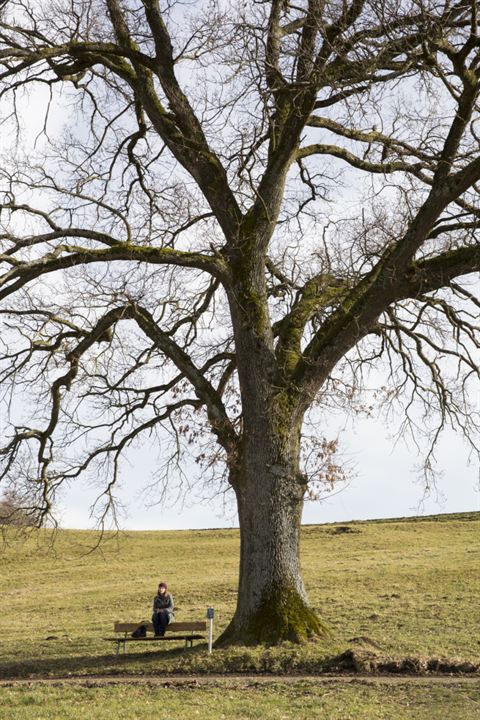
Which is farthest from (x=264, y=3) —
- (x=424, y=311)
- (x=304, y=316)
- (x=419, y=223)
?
(x=424, y=311)

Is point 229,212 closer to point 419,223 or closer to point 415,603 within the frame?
point 419,223

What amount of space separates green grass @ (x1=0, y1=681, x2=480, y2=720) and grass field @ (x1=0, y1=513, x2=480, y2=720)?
0.03 m

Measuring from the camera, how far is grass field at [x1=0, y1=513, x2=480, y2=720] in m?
12.6

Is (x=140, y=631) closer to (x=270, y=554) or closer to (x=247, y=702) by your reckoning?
(x=270, y=554)

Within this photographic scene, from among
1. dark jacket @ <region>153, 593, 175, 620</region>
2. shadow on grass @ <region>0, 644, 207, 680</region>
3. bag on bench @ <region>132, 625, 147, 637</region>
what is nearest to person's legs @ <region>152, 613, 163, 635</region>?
dark jacket @ <region>153, 593, 175, 620</region>

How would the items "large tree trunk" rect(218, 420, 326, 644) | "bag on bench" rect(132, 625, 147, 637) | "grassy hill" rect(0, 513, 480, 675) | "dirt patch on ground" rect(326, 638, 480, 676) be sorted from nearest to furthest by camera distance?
"dirt patch on ground" rect(326, 638, 480, 676), "large tree trunk" rect(218, 420, 326, 644), "bag on bench" rect(132, 625, 147, 637), "grassy hill" rect(0, 513, 480, 675)

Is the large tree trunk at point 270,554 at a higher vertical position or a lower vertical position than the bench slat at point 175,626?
higher

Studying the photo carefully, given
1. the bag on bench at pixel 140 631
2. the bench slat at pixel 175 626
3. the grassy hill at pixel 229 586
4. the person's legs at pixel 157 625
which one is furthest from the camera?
the grassy hill at pixel 229 586

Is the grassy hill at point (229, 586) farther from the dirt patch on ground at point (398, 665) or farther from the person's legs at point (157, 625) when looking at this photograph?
the person's legs at point (157, 625)

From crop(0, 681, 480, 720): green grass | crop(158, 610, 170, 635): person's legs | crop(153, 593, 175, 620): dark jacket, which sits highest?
crop(153, 593, 175, 620): dark jacket

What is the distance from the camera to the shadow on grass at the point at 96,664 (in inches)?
631

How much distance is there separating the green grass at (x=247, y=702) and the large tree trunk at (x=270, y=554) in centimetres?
297

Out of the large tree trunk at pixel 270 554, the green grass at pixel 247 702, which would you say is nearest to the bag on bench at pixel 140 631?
the large tree trunk at pixel 270 554

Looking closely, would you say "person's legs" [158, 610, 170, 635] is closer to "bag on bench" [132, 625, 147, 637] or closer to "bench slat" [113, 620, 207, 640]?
"bench slat" [113, 620, 207, 640]
